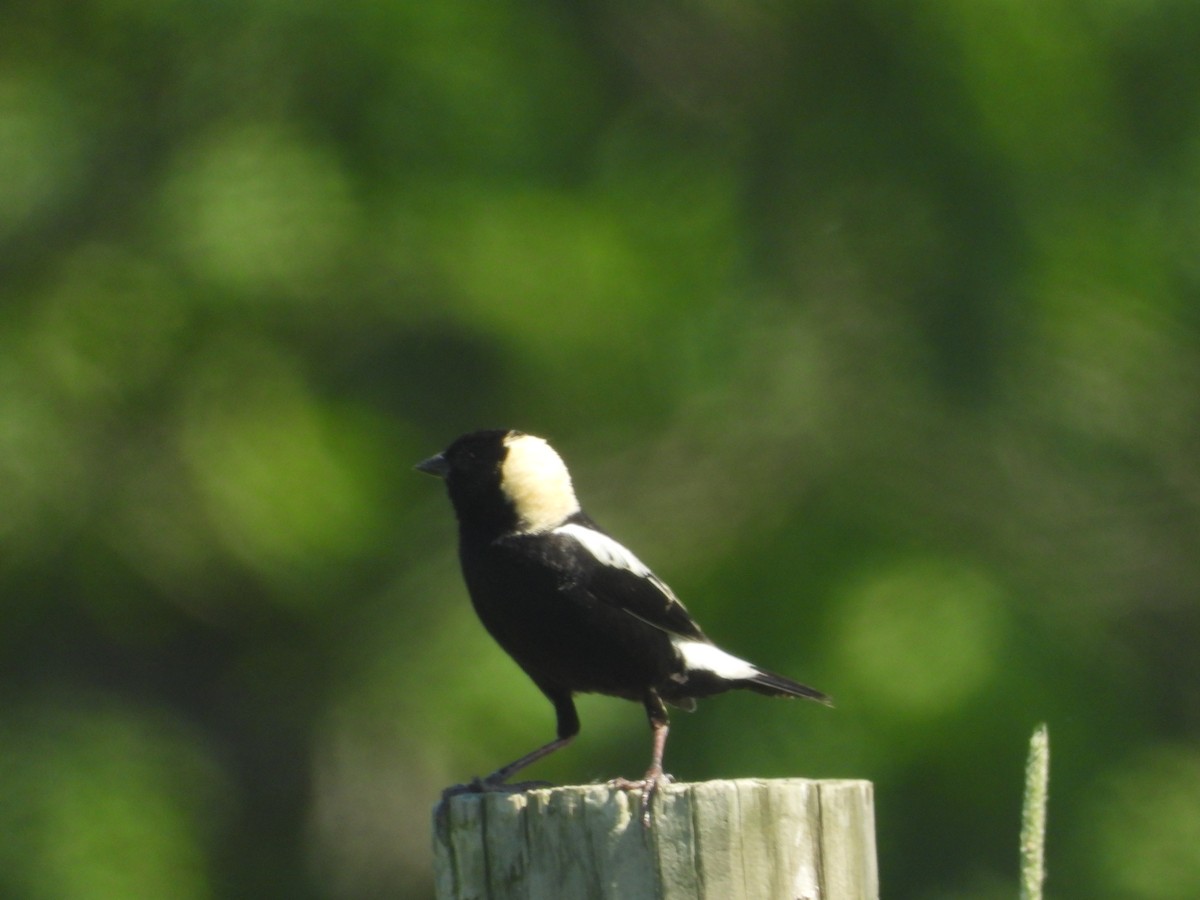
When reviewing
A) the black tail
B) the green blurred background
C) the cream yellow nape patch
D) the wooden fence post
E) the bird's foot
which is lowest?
the wooden fence post

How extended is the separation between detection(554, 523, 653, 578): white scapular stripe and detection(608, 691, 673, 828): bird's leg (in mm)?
272

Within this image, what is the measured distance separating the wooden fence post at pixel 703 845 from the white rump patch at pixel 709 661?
4.61 feet

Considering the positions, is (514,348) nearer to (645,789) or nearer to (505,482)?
(505,482)

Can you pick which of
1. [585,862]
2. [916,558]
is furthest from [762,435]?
[585,862]

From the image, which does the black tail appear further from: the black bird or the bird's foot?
the bird's foot

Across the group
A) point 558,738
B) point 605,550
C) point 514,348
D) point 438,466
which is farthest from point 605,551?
point 514,348

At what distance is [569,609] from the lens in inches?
137

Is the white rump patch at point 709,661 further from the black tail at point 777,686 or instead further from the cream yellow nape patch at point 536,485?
the cream yellow nape patch at point 536,485

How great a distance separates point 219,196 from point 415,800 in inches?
111

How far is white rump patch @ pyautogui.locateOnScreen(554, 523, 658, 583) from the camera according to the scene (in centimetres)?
360

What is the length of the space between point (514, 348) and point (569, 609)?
11.8 feet

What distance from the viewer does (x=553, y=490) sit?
384 centimetres

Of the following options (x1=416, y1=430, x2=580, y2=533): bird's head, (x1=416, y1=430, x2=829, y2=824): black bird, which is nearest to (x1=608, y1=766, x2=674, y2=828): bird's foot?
(x1=416, y1=430, x2=829, y2=824): black bird

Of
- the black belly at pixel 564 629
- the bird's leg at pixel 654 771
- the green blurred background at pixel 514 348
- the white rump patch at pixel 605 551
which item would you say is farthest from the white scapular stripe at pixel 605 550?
the green blurred background at pixel 514 348
